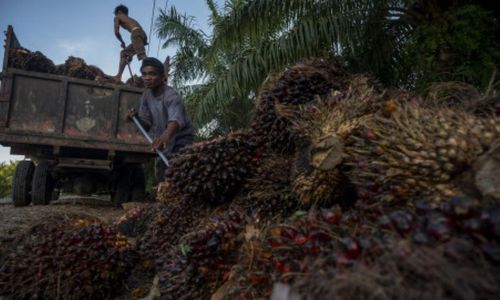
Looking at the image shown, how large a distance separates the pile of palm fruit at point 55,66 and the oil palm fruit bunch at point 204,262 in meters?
5.40

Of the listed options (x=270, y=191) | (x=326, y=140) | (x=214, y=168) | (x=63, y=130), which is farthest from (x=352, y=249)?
(x=63, y=130)

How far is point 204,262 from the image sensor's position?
63.6 inches

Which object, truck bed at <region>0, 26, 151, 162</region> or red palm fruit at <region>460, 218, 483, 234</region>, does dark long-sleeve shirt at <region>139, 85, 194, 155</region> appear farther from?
red palm fruit at <region>460, 218, 483, 234</region>

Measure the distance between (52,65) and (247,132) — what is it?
524 centimetres

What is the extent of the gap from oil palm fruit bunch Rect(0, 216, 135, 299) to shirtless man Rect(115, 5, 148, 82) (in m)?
5.44

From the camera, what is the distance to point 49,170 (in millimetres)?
6465

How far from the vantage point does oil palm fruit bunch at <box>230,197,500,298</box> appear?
0.80 m

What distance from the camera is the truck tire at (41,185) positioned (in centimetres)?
625

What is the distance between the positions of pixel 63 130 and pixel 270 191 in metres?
5.00

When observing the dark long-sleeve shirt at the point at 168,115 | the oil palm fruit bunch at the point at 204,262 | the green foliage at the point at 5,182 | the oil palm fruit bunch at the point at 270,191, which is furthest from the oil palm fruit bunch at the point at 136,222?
the green foliage at the point at 5,182

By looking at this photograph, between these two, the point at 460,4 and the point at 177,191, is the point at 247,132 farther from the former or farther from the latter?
the point at 460,4

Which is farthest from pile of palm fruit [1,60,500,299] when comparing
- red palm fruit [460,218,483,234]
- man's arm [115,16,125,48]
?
man's arm [115,16,125,48]

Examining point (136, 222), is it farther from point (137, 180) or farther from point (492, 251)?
point (137, 180)

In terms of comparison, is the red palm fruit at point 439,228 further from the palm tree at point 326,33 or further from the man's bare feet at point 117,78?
the man's bare feet at point 117,78
